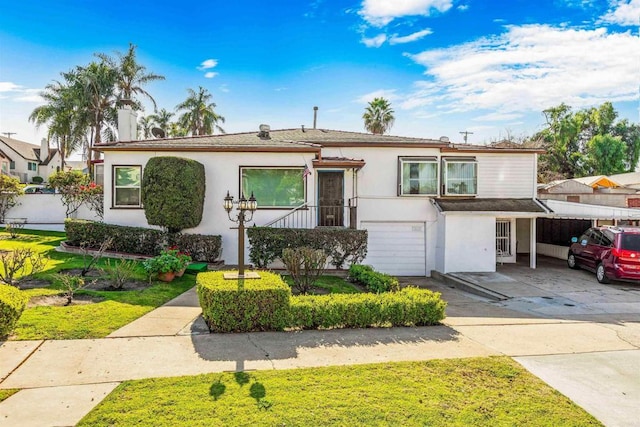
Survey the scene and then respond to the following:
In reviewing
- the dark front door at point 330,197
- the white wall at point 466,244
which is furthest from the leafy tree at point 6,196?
the white wall at point 466,244

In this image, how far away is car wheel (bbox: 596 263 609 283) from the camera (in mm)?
12372

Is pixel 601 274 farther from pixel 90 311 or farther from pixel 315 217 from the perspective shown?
pixel 90 311

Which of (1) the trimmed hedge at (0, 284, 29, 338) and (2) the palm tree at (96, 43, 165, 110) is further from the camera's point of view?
(2) the palm tree at (96, 43, 165, 110)

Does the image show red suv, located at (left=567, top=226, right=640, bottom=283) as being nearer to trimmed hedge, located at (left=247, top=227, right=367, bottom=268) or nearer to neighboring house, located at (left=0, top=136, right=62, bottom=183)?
trimmed hedge, located at (left=247, top=227, right=367, bottom=268)

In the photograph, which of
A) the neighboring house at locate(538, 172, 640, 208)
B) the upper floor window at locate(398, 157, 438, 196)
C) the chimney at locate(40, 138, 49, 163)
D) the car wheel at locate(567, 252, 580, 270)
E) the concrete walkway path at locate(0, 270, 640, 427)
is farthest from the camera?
the chimney at locate(40, 138, 49, 163)

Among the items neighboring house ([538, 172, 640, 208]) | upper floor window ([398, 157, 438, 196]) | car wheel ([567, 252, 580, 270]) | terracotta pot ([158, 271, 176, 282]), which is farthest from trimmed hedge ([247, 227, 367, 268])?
neighboring house ([538, 172, 640, 208])

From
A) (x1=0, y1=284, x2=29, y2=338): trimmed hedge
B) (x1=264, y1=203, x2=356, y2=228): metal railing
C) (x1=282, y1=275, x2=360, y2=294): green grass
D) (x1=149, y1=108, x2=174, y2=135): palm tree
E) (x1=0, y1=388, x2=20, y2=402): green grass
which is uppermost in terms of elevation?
(x1=149, y1=108, x2=174, y2=135): palm tree

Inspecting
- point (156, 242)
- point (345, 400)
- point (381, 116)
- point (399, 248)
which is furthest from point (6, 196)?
point (381, 116)

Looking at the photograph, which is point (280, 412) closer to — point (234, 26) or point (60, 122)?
point (234, 26)

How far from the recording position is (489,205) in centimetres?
1439

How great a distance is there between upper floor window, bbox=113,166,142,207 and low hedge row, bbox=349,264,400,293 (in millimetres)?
7973

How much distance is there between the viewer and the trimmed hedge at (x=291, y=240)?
12.2 meters

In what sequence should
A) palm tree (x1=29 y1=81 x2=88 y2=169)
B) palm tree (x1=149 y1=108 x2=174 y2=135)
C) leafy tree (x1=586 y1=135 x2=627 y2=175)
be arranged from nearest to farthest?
palm tree (x1=29 y1=81 x2=88 y2=169) < leafy tree (x1=586 y1=135 x2=627 y2=175) < palm tree (x1=149 y1=108 x2=174 y2=135)

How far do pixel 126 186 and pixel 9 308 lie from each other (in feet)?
27.8
